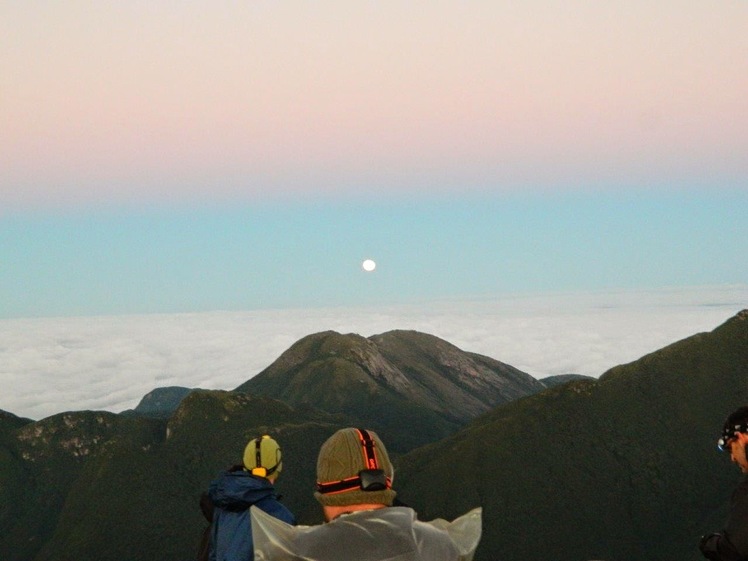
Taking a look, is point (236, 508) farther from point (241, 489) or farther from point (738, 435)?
point (738, 435)

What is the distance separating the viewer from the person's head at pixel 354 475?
5879 millimetres

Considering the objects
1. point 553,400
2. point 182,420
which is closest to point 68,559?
point 182,420

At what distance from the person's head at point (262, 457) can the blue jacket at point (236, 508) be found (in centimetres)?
14

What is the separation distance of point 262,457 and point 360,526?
6.30m

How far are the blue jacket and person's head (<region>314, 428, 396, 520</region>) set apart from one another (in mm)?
6027

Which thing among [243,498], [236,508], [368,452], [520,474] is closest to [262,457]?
[243,498]

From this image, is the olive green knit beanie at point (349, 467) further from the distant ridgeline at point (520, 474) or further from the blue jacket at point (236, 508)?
the distant ridgeline at point (520, 474)

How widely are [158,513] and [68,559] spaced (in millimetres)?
12395

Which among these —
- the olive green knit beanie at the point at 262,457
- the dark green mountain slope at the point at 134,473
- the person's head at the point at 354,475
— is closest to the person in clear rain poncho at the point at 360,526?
the person's head at the point at 354,475

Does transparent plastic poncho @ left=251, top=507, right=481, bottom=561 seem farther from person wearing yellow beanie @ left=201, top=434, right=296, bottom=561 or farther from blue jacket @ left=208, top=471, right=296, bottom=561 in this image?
blue jacket @ left=208, top=471, right=296, bottom=561

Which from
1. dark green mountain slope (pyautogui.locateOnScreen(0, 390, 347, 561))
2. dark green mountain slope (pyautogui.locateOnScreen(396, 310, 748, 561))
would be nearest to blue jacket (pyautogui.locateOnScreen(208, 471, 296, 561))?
dark green mountain slope (pyautogui.locateOnScreen(396, 310, 748, 561))

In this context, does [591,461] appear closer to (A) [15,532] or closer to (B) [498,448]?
Answer: (B) [498,448]

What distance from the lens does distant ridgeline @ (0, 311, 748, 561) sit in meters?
101

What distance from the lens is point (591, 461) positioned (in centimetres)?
11156
